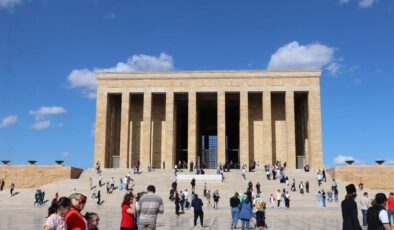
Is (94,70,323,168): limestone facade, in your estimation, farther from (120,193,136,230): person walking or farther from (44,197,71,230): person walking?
(44,197,71,230): person walking

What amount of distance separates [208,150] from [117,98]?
35.0 feet

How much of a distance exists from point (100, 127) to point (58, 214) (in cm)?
4066

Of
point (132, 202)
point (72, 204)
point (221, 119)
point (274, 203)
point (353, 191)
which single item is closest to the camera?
point (72, 204)

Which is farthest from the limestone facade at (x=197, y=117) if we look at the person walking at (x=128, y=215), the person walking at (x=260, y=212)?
the person walking at (x=128, y=215)

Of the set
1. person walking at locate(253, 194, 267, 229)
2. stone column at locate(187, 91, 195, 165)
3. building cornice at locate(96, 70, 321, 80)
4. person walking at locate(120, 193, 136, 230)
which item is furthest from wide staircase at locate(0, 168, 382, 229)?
person walking at locate(120, 193, 136, 230)

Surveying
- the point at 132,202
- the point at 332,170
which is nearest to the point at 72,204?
the point at 132,202

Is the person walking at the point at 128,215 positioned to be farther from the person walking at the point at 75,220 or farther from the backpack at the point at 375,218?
the backpack at the point at 375,218

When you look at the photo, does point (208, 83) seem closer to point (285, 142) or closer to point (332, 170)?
point (285, 142)

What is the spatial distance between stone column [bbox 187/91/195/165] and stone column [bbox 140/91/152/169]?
151 inches

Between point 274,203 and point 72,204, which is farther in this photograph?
point 274,203

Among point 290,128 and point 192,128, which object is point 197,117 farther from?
point 290,128

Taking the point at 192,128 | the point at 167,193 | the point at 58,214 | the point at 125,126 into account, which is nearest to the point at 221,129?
the point at 192,128

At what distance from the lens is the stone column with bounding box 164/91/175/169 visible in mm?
44125

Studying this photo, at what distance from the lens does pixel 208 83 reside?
45.2 meters
